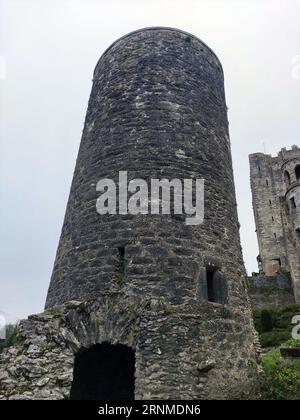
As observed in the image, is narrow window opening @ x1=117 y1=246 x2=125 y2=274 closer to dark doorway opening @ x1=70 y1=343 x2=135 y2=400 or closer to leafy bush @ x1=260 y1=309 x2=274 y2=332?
dark doorway opening @ x1=70 y1=343 x2=135 y2=400

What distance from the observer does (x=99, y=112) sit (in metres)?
10.2

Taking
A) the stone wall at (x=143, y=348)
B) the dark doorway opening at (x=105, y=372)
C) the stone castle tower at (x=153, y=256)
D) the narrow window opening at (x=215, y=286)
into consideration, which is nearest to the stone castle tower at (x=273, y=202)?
the stone castle tower at (x=153, y=256)

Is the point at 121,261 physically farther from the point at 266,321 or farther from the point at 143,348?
the point at 266,321

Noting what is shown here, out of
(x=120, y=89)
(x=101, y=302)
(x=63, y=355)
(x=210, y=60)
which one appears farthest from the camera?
(x=210, y=60)

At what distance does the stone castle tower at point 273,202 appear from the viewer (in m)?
42.2

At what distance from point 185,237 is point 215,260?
785 mm

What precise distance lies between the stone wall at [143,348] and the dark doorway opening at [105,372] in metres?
2.03

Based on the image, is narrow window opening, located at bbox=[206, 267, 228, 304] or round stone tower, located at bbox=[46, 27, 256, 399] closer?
round stone tower, located at bbox=[46, 27, 256, 399]

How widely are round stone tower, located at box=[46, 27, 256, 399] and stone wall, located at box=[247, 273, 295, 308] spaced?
2138 centimetres

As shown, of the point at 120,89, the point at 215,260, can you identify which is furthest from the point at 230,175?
the point at 120,89

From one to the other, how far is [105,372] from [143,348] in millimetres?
3244

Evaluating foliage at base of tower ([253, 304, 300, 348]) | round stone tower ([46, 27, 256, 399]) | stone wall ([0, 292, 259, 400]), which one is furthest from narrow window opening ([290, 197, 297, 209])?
stone wall ([0, 292, 259, 400])

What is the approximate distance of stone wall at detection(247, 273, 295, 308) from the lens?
99.8ft

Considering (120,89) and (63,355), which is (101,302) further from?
(120,89)
